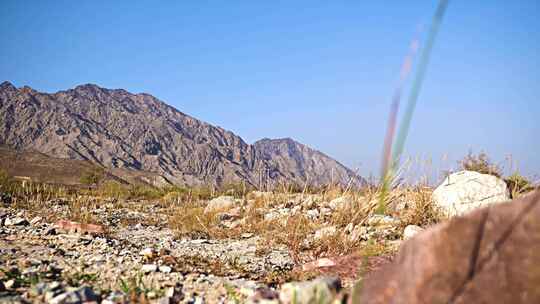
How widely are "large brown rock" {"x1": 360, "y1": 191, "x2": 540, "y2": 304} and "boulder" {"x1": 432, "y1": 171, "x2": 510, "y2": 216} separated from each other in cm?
487

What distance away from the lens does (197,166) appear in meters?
173


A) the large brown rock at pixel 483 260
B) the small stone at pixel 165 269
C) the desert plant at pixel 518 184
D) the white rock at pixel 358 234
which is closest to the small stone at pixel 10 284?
the small stone at pixel 165 269

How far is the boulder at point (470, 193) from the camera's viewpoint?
240 inches

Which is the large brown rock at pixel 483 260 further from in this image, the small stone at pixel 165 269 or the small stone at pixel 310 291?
the small stone at pixel 165 269

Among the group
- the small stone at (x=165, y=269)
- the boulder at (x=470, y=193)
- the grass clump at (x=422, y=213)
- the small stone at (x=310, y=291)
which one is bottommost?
the small stone at (x=165, y=269)

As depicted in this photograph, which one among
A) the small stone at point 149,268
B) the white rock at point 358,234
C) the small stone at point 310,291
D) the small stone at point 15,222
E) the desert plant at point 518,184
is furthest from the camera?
the desert plant at point 518,184

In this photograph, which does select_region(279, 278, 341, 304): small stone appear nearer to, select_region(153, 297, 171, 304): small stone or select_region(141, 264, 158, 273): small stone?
select_region(153, 297, 171, 304): small stone

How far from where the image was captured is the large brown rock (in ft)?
4.38

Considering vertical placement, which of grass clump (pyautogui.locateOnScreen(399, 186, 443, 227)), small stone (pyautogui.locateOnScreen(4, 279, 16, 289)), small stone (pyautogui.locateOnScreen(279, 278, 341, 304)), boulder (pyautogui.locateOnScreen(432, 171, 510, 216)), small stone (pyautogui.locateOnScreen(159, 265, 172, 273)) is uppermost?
boulder (pyautogui.locateOnScreen(432, 171, 510, 216))

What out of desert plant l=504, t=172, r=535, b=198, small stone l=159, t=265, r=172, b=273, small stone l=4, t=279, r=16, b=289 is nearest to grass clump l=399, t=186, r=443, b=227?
desert plant l=504, t=172, r=535, b=198

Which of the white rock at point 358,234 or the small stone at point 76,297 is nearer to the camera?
the small stone at point 76,297

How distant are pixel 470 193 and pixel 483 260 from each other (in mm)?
5563

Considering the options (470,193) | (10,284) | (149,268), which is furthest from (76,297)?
(470,193)

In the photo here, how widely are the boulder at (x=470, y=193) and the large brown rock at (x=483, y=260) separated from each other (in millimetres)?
4867
